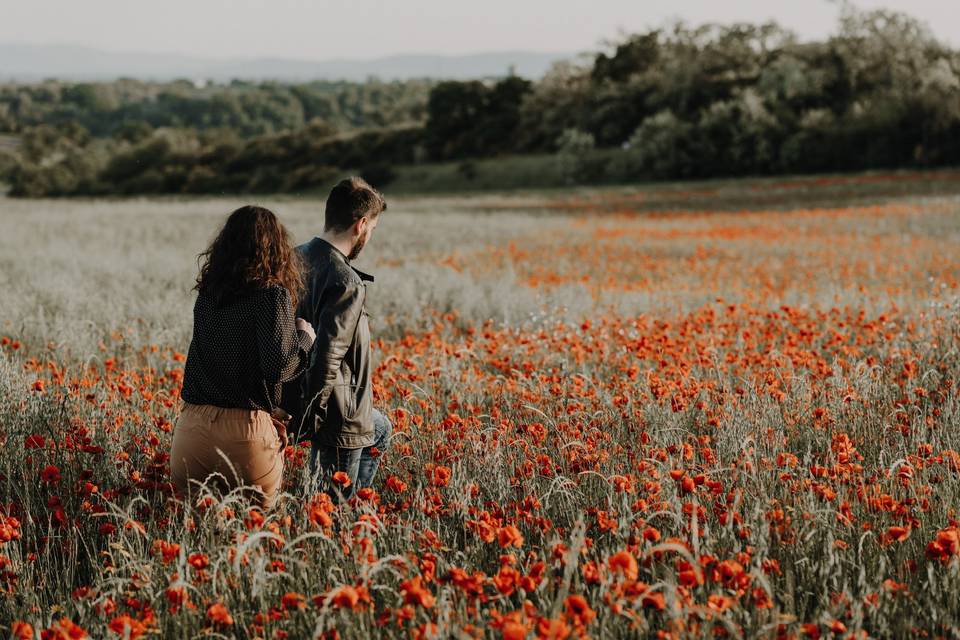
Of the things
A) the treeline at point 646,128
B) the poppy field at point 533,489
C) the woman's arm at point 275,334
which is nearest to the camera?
the poppy field at point 533,489

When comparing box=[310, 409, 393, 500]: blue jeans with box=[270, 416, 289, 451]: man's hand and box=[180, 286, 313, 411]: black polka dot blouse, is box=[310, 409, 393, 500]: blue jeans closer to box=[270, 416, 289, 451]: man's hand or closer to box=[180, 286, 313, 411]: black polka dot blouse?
box=[270, 416, 289, 451]: man's hand

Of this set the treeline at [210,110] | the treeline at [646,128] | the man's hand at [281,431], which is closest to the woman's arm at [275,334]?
the man's hand at [281,431]

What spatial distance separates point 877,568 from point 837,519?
0.23 m

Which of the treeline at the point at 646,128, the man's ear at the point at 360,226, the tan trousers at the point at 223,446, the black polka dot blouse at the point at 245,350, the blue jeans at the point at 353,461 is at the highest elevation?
the treeline at the point at 646,128

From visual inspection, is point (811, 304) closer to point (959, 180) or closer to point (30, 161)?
point (959, 180)

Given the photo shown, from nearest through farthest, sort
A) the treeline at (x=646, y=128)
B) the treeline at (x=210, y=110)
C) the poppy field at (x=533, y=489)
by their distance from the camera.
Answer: the poppy field at (x=533, y=489), the treeline at (x=646, y=128), the treeline at (x=210, y=110)

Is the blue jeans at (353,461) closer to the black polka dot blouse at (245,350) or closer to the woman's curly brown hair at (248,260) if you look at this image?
the black polka dot blouse at (245,350)

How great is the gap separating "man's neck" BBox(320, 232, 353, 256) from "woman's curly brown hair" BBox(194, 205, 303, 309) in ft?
1.00

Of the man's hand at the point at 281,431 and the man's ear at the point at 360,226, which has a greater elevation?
the man's ear at the point at 360,226

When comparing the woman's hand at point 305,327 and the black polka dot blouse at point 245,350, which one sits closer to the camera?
the black polka dot blouse at point 245,350

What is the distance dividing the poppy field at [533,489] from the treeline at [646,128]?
4058cm

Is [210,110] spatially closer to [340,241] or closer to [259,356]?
[340,241]

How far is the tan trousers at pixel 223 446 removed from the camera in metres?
3.29

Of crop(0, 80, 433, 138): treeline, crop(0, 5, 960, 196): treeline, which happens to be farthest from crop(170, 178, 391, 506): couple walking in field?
crop(0, 80, 433, 138): treeline
